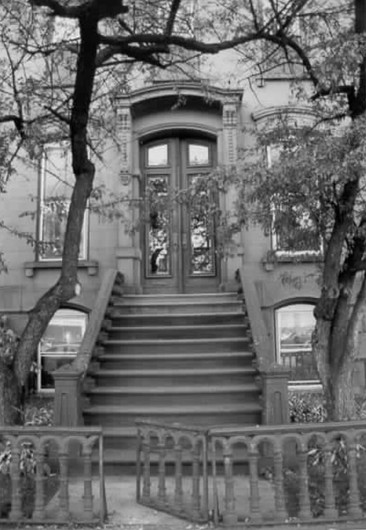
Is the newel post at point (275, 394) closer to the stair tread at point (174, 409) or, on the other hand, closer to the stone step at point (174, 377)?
the stair tread at point (174, 409)

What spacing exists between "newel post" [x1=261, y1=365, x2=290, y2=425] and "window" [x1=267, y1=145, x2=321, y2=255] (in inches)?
61.2

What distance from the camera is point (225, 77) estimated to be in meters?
11.2

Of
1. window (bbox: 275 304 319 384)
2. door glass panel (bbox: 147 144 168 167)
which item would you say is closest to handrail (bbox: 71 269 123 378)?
door glass panel (bbox: 147 144 168 167)

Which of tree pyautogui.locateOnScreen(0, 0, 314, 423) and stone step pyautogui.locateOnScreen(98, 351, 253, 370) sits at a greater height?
tree pyautogui.locateOnScreen(0, 0, 314, 423)

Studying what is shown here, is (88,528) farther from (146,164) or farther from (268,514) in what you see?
(146,164)

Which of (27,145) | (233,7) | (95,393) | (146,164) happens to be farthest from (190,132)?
(95,393)

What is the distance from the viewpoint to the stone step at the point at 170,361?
8.45 metres

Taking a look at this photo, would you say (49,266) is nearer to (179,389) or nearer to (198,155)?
(198,155)

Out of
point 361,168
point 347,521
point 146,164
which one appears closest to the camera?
point 347,521

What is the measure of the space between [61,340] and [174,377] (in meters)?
3.38

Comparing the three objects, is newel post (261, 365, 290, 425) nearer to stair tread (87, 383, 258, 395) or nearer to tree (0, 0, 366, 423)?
stair tread (87, 383, 258, 395)

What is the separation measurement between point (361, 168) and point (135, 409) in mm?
4169

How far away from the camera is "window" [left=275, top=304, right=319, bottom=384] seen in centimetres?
1055

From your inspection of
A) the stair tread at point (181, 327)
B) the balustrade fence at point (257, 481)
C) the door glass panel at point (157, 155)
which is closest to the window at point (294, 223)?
the stair tread at point (181, 327)
